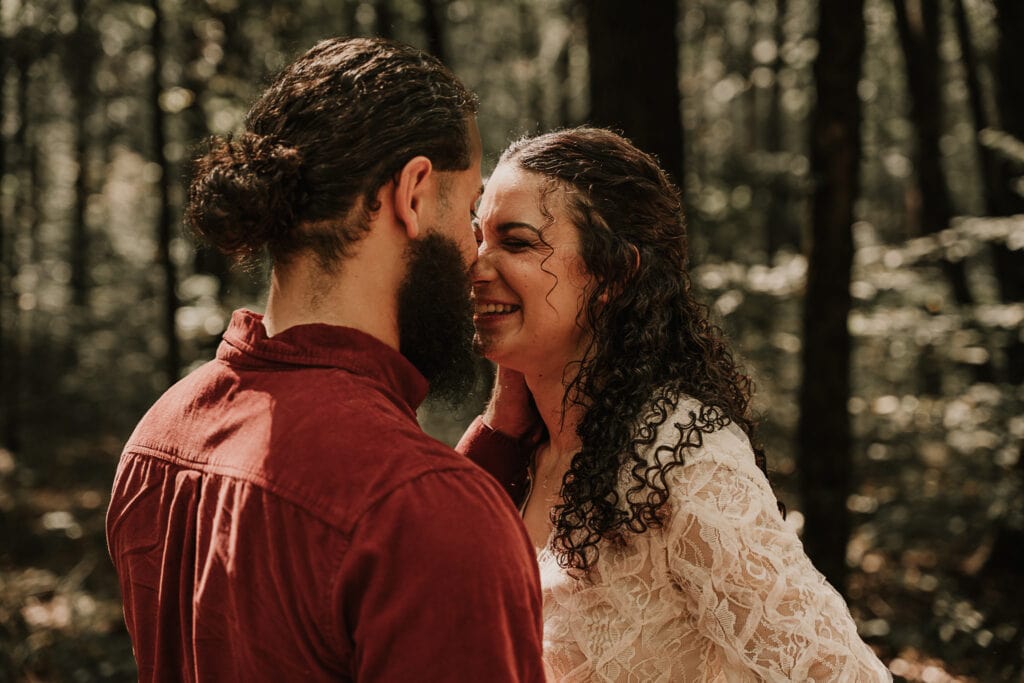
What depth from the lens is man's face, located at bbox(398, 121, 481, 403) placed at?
165 cm

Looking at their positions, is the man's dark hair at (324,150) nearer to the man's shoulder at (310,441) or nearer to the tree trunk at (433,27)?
the man's shoulder at (310,441)

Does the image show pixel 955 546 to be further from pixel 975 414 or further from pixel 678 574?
pixel 678 574

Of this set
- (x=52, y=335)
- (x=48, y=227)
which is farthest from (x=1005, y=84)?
(x=48, y=227)

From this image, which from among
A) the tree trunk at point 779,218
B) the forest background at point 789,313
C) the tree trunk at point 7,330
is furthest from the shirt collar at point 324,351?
the tree trunk at point 7,330

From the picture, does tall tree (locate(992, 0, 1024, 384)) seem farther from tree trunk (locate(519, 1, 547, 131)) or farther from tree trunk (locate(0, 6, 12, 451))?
tree trunk (locate(519, 1, 547, 131))

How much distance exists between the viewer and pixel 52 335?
54.0 ft

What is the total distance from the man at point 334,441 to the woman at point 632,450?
0.51 m

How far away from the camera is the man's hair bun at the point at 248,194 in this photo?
1554mm

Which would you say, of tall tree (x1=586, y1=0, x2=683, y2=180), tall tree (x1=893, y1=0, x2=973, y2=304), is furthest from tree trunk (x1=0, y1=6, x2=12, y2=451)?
tall tree (x1=893, y1=0, x2=973, y2=304)

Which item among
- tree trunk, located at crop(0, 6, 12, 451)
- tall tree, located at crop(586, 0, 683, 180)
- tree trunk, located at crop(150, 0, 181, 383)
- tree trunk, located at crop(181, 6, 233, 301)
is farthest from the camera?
tree trunk, located at crop(0, 6, 12, 451)

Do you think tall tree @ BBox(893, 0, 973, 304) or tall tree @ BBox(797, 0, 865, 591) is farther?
tall tree @ BBox(893, 0, 973, 304)

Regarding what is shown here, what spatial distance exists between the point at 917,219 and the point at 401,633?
32.0 ft

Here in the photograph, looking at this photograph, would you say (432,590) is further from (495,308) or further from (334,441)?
(495,308)

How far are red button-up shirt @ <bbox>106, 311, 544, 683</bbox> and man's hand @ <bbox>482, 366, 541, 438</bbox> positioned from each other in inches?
42.4
